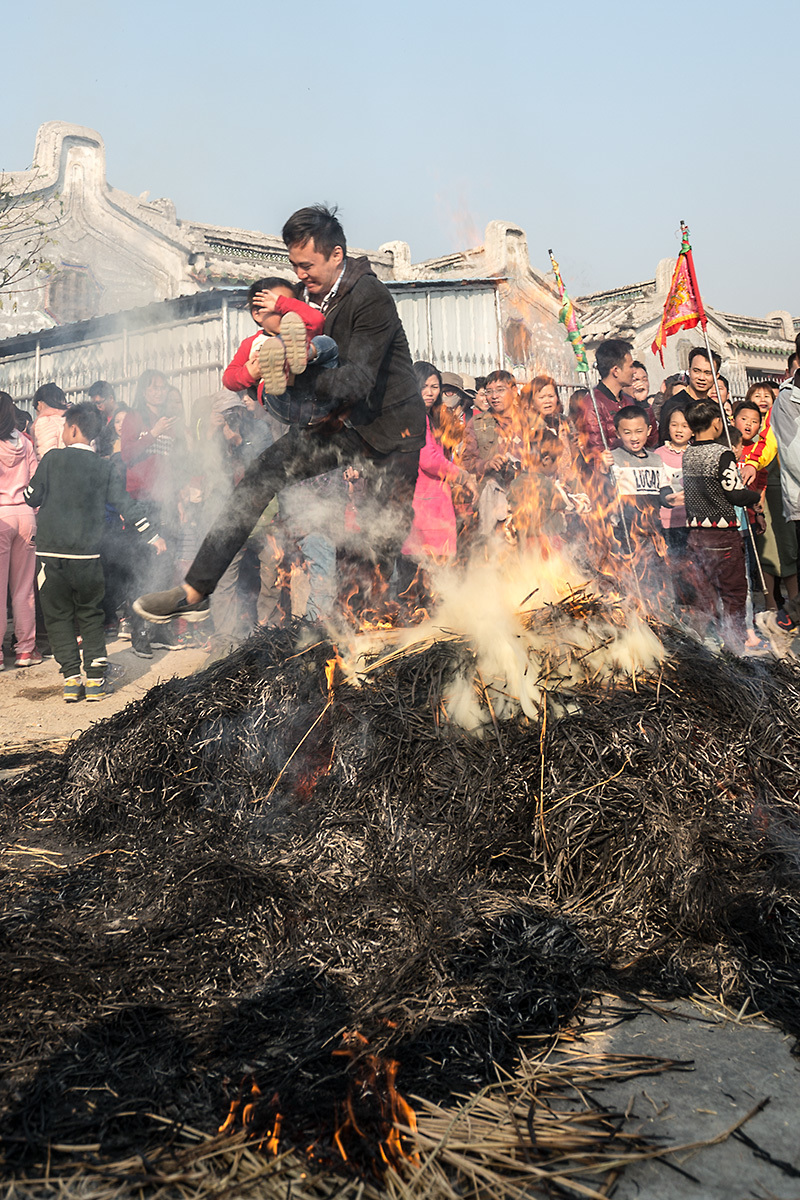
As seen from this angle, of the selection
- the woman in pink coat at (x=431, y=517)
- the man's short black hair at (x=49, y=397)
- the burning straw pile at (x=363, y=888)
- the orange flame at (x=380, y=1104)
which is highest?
the man's short black hair at (x=49, y=397)

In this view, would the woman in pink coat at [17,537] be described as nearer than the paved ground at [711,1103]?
No

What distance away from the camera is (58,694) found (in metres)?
7.39

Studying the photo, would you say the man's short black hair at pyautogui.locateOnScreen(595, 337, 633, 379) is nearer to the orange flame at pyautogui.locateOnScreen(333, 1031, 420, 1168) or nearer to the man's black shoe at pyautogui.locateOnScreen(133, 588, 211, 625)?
the man's black shoe at pyautogui.locateOnScreen(133, 588, 211, 625)

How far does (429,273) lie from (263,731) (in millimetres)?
20743

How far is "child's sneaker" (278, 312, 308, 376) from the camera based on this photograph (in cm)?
433

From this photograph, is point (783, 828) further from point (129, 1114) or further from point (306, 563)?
point (306, 563)

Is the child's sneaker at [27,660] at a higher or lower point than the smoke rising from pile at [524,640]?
lower

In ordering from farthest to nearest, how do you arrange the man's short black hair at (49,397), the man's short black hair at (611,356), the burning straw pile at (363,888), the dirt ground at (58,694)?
the man's short black hair at (49,397), the man's short black hair at (611,356), the dirt ground at (58,694), the burning straw pile at (363,888)

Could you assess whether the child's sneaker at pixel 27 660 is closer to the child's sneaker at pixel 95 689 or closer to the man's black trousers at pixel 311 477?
the child's sneaker at pixel 95 689

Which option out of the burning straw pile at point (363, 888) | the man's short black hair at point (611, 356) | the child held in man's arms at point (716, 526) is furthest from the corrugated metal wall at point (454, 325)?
the burning straw pile at point (363, 888)

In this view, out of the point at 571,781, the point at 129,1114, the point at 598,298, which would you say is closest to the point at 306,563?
the point at 571,781

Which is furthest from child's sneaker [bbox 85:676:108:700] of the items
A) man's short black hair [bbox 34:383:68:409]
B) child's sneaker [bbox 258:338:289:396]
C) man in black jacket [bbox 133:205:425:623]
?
man's short black hair [bbox 34:383:68:409]

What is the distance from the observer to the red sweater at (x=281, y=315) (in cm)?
480

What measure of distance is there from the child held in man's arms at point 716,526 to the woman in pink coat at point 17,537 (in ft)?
19.4
